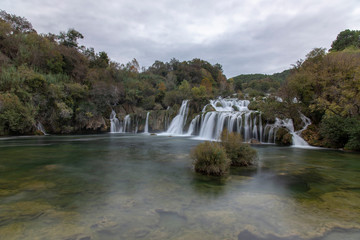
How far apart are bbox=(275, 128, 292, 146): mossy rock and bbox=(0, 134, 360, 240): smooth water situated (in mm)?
8002

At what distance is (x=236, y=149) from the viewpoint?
8.81 metres

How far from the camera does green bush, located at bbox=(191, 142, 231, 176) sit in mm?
7430

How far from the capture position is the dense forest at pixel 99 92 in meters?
14.7

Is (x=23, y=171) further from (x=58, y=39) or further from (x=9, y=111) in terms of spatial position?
(x=58, y=39)

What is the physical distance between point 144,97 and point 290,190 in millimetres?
34487

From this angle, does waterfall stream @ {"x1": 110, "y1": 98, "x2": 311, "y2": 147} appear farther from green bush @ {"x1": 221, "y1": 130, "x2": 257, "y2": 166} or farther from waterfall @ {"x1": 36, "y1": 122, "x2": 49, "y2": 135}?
waterfall @ {"x1": 36, "y1": 122, "x2": 49, "y2": 135}

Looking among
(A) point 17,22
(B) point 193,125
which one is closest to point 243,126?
(B) point 193,125

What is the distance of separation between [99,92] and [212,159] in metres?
27.7

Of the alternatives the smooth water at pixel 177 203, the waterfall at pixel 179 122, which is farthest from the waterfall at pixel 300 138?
the waterfall at pixel 179 122

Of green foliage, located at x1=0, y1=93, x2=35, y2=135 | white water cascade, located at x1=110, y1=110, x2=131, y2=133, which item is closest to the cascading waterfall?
white water cascade, located at x1=110, y1=110, x2=131, y2=133

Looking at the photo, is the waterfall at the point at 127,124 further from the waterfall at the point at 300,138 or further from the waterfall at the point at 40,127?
the waterfall at the point at 300,138

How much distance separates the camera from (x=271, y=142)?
1773 centimetres

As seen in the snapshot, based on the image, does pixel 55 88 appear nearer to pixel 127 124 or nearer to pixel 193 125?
pixel 127 124

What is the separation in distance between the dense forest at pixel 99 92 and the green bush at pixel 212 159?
11016mm
